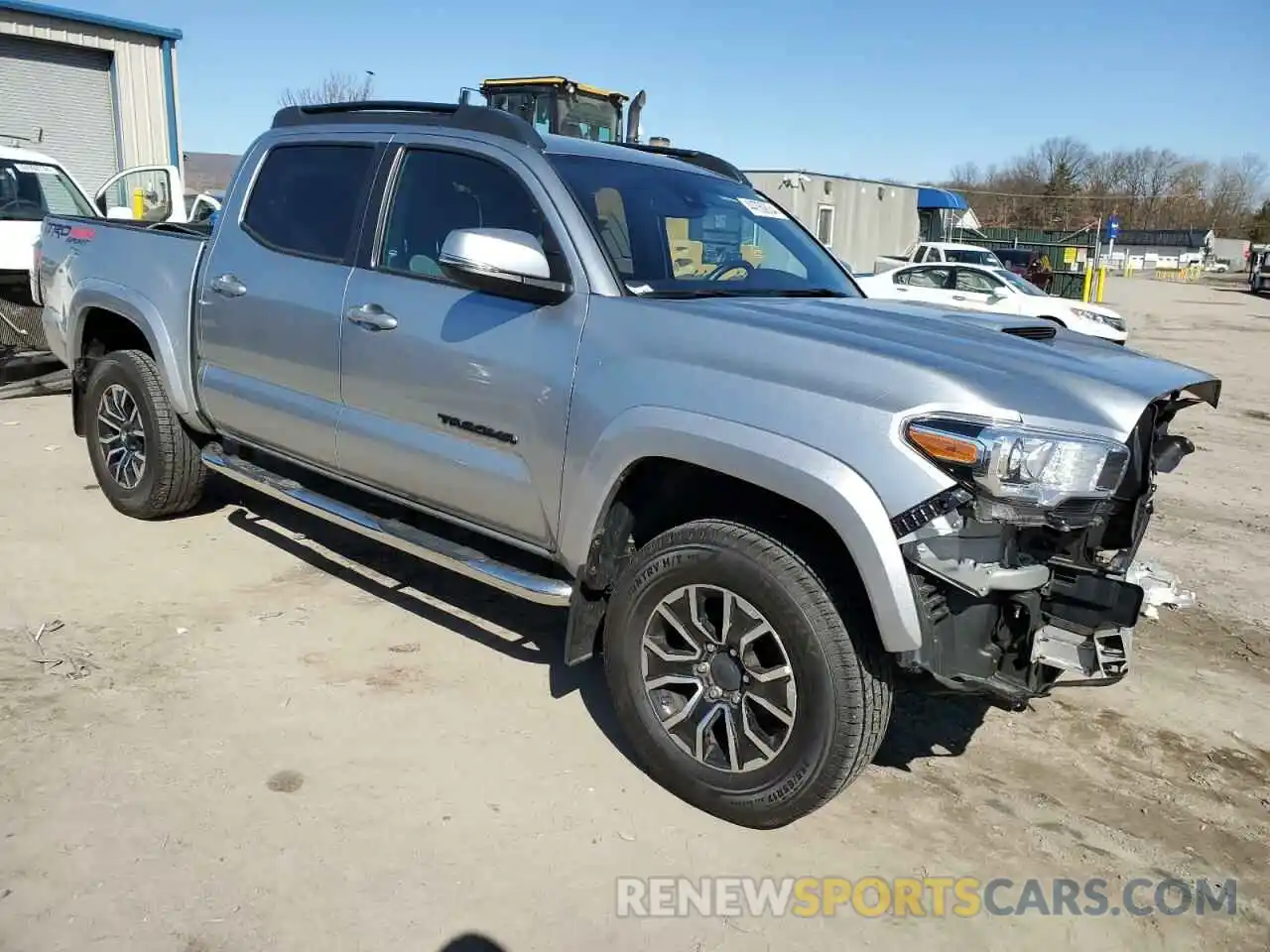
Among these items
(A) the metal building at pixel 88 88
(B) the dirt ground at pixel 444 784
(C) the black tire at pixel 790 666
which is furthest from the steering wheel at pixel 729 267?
(A) the metal building at pixel 88 88

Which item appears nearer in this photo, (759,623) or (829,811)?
(759,623)

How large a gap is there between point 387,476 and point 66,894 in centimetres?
177

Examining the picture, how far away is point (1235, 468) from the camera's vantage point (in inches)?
333

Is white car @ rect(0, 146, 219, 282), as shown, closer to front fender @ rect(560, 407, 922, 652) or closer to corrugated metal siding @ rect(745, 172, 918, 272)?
front fender @ rect(560, 407, 922, 652)

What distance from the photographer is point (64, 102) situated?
16812 mm

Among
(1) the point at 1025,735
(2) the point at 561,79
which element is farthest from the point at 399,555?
(2) the point at 561,79

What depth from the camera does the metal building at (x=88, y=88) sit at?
16266mm

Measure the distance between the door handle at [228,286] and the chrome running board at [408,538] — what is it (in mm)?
797

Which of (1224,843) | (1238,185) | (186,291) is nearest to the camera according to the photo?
(1224,843)

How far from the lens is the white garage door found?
16406 mm

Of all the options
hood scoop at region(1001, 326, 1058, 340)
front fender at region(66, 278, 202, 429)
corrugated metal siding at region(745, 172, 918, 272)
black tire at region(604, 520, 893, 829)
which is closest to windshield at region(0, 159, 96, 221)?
front fender at region(66, 278, 202, 429)

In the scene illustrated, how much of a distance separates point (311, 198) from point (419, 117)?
2.24ft

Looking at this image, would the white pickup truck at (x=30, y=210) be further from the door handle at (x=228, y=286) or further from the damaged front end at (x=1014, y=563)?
the damaged front end at (x=1014, y=563)

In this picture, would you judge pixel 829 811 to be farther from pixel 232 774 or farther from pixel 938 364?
pixel 232 774
